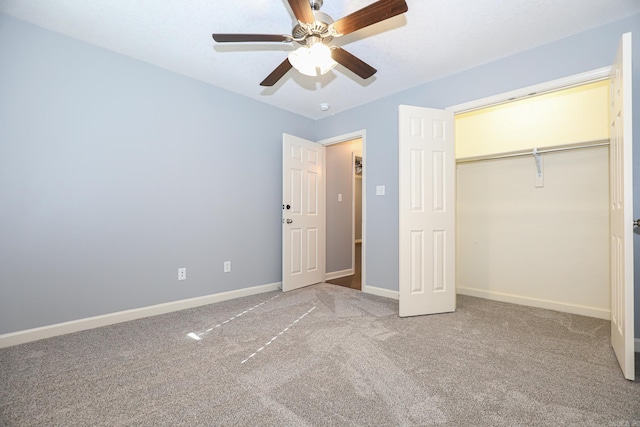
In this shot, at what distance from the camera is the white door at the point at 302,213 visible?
3760 mm

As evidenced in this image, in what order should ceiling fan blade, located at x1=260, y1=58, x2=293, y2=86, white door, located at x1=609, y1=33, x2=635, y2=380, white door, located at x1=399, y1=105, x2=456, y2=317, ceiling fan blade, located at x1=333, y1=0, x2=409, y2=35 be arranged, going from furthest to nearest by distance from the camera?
white door, located at x1=399, y1=105, x2=456, y2=317
ceiling fan blade, located at x1=260, y1=58, x2=293, y2=86
white door, located at x1=609, y1=33, x2=635, y2=380
ceiling fan blade, located at x1=333, y1=0, x2=409, y2=35

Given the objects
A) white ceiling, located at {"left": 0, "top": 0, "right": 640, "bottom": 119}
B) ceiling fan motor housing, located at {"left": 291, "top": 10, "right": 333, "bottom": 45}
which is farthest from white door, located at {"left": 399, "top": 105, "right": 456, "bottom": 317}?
ceiling fan motor housing, located at {"left": 291, "top": 10, "right": 333, "bottom": 45}

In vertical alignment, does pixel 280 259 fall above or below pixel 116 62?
below

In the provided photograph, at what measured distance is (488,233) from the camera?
3.40 meters

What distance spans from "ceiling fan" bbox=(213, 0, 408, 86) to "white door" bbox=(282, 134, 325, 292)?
1837mm

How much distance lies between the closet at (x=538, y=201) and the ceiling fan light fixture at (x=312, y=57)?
6.52 feet

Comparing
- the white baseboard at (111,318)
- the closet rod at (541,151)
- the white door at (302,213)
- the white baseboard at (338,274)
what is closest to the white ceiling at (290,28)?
the closet rod at (541,151)

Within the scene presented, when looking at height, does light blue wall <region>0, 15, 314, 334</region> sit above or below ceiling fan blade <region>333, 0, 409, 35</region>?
below

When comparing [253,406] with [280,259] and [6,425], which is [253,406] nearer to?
[6,425]

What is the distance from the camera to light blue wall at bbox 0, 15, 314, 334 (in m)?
2.21

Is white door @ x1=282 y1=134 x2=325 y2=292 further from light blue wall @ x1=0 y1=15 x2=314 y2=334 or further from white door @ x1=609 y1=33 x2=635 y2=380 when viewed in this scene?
white door @ x1=609 y1=33 x2=635 y2=380

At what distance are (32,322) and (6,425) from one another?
3.92 ft

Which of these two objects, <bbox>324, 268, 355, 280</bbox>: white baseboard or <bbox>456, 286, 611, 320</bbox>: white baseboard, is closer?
<bbox>456, 286, 611, 320</bbox>: white baseboard

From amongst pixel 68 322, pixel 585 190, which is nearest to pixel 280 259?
pixel 68 322
